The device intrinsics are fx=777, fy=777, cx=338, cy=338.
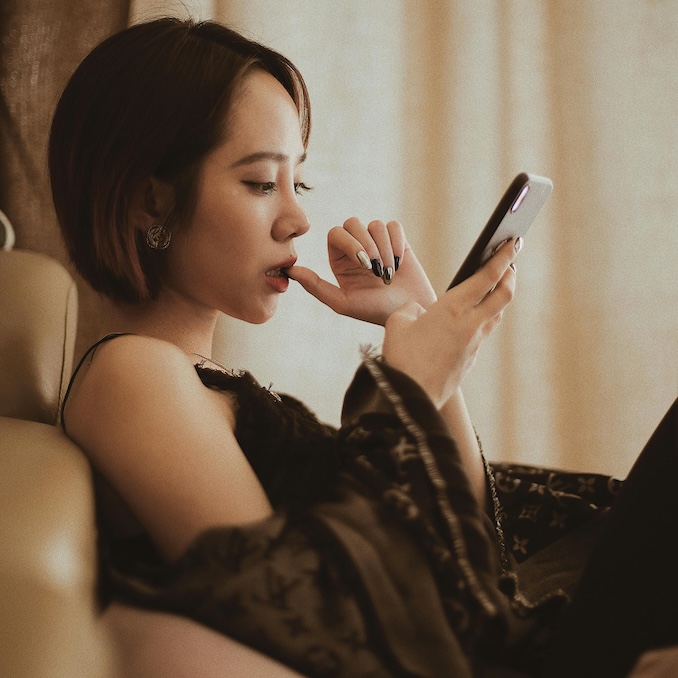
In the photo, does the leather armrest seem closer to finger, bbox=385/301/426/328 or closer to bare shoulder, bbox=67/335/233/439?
bare shoulder, bbox=67/335/233/439

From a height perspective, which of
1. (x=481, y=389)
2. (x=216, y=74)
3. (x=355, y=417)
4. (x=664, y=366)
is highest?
(x=216, y=74)

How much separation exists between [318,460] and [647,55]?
1.35 metres

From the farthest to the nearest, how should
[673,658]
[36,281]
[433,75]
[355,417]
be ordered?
1. [433,75]
2. [36,281]
3. [355,417]
4. [673,658]

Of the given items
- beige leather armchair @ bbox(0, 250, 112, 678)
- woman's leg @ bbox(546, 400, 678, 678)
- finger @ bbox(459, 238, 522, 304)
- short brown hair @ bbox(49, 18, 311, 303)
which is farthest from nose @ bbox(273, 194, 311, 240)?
woman's leg @ bbox(546, 400, 678, 678)

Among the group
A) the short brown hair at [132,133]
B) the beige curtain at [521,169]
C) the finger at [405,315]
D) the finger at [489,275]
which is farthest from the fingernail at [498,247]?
the beige curtain at [521,169]

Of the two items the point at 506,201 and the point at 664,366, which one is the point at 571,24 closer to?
the point at 664,366

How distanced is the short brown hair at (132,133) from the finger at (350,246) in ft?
0.63

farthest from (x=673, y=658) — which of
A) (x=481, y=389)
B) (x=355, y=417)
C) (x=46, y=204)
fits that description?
(x=46, y=204)

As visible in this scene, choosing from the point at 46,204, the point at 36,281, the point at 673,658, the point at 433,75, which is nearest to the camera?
the point at 673,658

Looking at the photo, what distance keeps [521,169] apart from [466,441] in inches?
37.4

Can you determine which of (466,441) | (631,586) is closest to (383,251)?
(466,441)

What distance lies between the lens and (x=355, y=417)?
0.77 metres

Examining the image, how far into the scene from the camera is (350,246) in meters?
0.99

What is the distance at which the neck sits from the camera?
3.21ft
